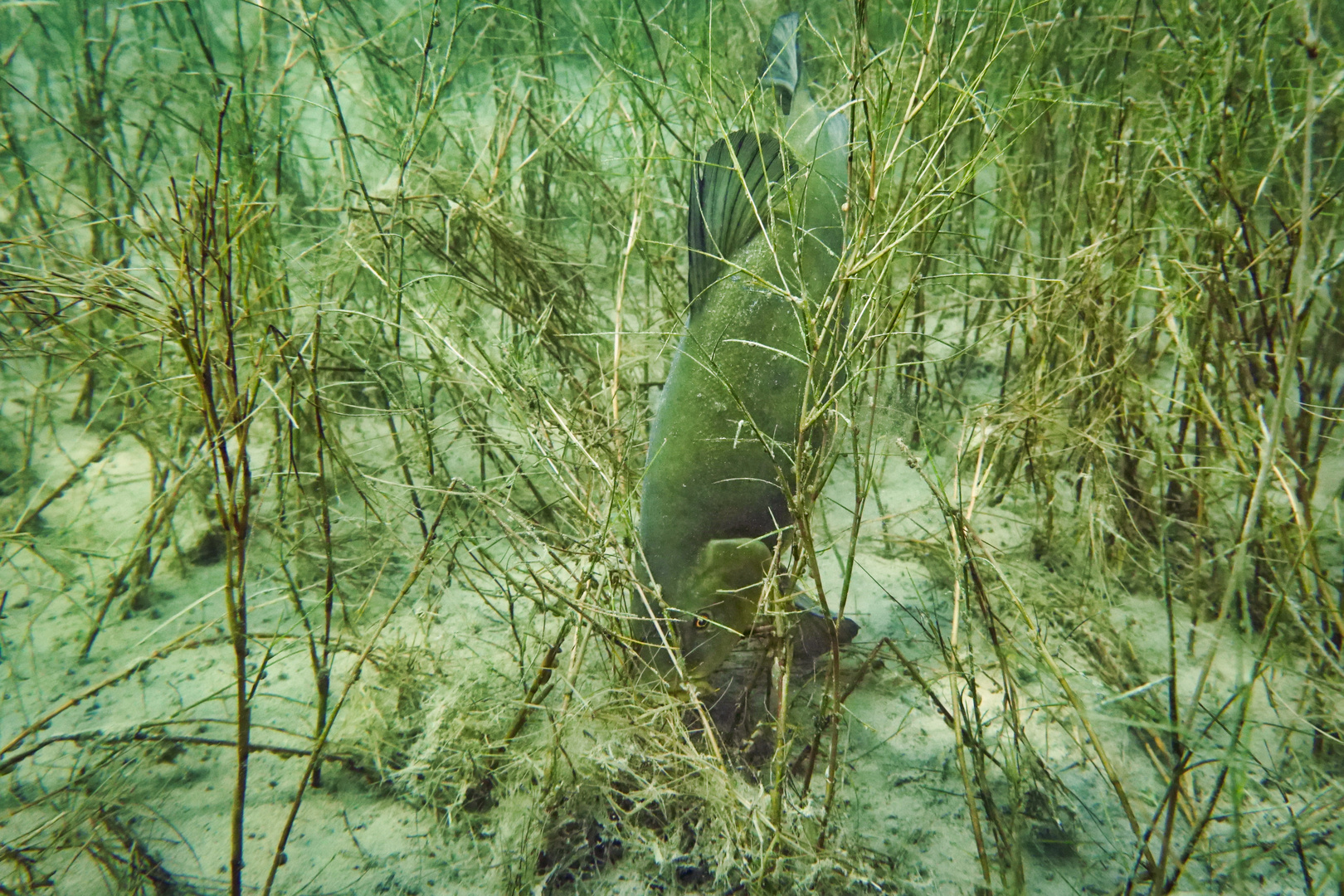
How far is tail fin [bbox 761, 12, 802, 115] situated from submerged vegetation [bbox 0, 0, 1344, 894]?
0.75 feet

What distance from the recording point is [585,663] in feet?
9.41

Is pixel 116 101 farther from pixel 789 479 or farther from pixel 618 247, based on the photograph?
pixel 789 479

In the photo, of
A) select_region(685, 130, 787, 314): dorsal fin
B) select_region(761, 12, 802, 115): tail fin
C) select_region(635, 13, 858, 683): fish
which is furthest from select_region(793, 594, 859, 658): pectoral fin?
select_region(761, 12, 802, 115): tail fin

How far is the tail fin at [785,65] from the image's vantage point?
9.12ft

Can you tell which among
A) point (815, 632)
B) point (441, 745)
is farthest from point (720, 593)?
point (441, 745)

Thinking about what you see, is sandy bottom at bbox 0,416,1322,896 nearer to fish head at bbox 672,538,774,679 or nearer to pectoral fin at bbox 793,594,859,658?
pectoral fin at bbox 793,594,859,658

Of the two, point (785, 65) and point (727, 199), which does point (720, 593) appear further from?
point (785, 65)

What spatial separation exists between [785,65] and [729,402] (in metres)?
1.39

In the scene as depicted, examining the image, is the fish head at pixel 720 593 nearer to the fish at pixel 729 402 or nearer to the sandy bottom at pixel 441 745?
the fish at pixel 729 402

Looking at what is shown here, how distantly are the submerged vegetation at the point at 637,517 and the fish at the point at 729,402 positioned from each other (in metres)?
0.17

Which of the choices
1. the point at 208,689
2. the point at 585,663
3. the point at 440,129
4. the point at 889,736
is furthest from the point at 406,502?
the point at 440,129

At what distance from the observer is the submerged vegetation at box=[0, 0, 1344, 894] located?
79.2 inches

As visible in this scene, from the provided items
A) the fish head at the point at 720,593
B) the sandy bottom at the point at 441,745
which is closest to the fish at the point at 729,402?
the fish head at the point at 720,593

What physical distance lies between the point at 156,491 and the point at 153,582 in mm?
449
